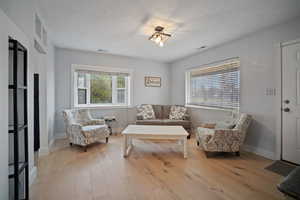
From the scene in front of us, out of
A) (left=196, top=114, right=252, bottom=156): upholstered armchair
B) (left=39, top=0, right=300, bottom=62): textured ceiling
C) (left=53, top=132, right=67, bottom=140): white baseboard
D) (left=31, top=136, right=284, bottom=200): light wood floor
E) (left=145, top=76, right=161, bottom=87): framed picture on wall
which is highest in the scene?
(left=39, top=0, right=300, bottom=62): textured ceiling

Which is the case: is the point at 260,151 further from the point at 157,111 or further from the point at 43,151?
the point at 43,151

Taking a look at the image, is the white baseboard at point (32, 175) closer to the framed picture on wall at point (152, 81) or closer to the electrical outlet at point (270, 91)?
the framed picture on wall at point (152, 81)

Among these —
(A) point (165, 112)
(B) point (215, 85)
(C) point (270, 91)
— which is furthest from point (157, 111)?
(C) point (270, 91)

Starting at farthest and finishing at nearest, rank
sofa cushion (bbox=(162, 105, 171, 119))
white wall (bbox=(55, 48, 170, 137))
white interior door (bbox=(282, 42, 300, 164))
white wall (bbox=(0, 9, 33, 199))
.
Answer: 1. sofa cushion (bbox=(162, 105, 171, 119))
2. white wall (bbox=(55, 48, 170, 137))
3. white interior door (bbox=(282, 42, 300, 164))
4. white wall (bbox=(0, 9, 33, 199))

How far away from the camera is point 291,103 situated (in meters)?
2.62

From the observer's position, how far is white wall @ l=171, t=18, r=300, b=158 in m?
2.76

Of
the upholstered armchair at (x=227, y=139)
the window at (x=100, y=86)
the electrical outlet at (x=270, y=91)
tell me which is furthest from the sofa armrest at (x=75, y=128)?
the electrical outlet at (x=270, y=91)

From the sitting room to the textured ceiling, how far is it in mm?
19

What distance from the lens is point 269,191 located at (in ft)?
6.12

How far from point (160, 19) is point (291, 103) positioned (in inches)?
102

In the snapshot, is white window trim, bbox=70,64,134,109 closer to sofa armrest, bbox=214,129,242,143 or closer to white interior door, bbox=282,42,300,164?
sofa armrest, bbox=214,129,242,143

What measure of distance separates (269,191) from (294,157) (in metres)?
1.21

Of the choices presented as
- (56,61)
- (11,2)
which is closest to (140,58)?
(56,61)

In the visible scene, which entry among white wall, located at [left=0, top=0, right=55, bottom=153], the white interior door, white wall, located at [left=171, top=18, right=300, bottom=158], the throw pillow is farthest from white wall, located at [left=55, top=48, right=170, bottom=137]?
the white interior door
